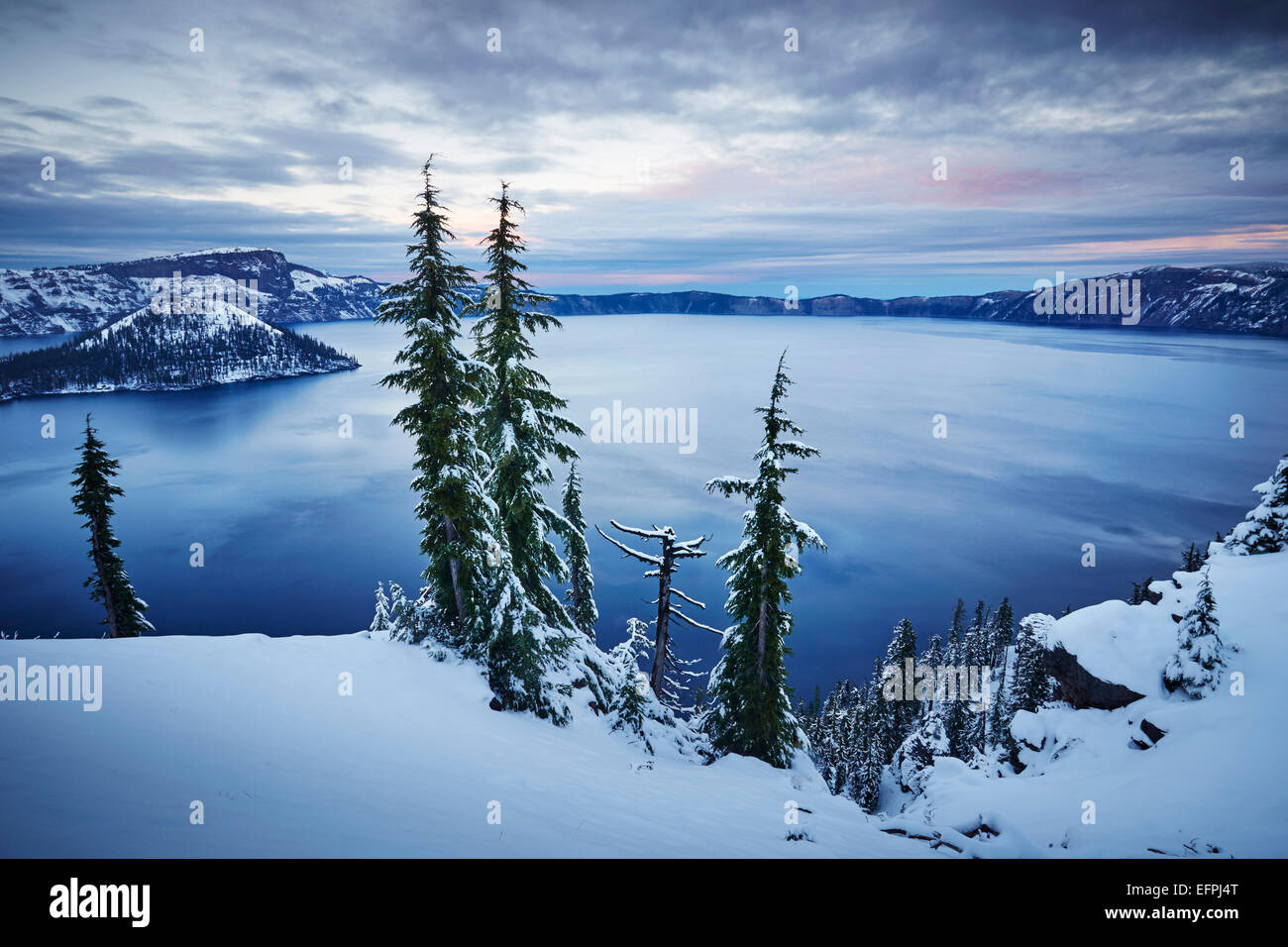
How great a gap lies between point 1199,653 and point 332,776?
2537 cm

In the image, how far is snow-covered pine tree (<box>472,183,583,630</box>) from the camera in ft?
53.2

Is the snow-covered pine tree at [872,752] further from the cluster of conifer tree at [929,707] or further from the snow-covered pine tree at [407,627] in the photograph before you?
the snow-covered pine tree at [407,627]

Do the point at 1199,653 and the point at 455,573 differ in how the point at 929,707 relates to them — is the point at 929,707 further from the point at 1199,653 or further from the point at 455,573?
the point at 455,573

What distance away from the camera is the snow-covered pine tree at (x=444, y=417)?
14516 millimetres


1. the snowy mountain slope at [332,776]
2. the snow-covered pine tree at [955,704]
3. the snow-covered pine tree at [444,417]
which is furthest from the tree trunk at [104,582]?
the snow-covered pine tree at [955,704]

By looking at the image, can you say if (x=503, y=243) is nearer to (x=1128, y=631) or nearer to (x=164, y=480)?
(x=1128, y=631)

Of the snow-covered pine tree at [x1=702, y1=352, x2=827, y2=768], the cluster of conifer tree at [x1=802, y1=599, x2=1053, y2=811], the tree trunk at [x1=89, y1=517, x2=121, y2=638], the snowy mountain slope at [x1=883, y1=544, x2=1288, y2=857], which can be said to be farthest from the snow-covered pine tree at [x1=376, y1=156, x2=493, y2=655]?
the cluster of conifer tree at [x1=802, y1=599, x2=1053, y2=811]

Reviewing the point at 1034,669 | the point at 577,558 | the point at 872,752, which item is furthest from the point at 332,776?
the point at 872,752

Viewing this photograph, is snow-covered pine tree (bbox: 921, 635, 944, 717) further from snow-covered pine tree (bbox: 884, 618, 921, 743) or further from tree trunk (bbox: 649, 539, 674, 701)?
tree trunk (bbox: 649, 539, 674, 701)

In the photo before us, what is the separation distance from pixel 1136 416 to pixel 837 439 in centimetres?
11165

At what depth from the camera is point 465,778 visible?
31.2ft

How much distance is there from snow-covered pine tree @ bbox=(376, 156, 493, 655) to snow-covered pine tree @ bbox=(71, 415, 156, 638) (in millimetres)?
17310

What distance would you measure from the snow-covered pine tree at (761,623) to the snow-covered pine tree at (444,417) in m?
7.49
